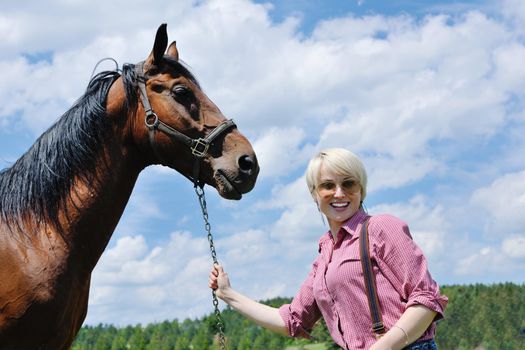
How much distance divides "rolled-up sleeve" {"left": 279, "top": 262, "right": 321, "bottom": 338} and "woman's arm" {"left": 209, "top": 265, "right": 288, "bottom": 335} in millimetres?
55

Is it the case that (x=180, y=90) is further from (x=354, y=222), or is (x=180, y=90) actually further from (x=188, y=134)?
(x=354, y=222)

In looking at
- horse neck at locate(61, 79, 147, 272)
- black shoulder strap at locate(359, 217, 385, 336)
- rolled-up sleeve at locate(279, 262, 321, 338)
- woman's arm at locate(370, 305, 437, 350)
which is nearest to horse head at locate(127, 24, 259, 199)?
horse neck at locate(61, 79, 147, 272)

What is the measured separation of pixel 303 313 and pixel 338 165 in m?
1.15

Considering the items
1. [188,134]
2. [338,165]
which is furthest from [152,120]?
[338,165]

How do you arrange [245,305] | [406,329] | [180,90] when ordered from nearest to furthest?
[406,329], [245,305], [180,90]

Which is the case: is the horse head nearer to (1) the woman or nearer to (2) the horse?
(2) the horse

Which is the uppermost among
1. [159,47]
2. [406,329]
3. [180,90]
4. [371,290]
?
[159,47]

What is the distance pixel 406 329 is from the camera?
145 inches

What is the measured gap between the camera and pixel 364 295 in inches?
152

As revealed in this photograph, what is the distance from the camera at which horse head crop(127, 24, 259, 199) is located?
5.11 meters

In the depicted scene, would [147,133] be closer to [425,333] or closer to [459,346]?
[425,333]

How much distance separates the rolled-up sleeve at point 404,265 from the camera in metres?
3.73

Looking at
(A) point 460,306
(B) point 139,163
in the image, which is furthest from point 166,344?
(B) point 139,163

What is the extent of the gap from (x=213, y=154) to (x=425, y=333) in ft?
6.87
